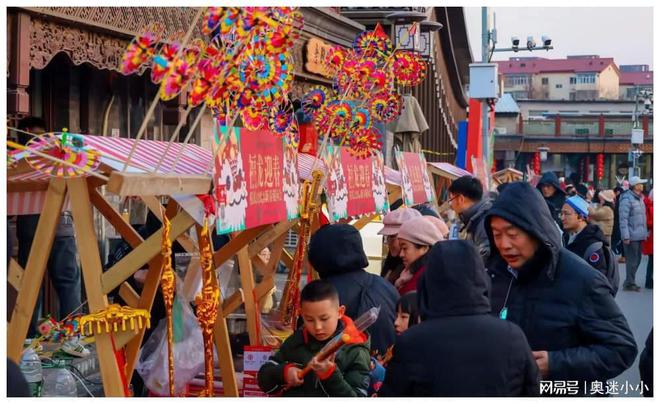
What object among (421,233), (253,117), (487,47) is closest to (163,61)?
(253,117)

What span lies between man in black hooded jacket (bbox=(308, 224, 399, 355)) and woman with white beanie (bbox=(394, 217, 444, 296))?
72cm

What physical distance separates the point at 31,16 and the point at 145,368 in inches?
119

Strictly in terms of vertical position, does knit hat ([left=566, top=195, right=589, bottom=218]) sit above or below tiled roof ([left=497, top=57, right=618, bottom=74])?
below

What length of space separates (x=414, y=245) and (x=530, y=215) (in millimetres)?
1926

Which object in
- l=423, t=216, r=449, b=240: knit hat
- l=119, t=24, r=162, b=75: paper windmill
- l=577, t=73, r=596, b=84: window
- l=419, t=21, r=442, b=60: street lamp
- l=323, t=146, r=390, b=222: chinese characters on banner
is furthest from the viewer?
l=577, t=73, r=596, b=84: window

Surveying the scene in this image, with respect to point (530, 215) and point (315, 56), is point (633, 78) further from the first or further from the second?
point (530, 215)

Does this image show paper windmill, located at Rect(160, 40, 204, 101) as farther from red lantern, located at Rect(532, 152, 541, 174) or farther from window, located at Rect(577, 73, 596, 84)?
window, located at Rect(577, 73, 596, 84)

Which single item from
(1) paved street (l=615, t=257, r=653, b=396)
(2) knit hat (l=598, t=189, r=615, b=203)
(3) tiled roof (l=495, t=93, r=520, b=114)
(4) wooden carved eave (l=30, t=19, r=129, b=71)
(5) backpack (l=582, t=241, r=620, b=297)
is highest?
(3) tiled roof (l=495, t=93, r=520, b=114)

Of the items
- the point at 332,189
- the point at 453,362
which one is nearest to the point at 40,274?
the point at 453,362

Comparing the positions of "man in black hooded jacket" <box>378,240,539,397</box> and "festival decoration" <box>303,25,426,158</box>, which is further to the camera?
"festival decoration" <box>303,25,426,158</box>

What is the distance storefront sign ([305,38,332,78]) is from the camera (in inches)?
556

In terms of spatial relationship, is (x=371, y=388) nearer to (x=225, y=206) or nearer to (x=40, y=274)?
(x=225, y=206)

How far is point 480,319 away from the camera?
11.7ft

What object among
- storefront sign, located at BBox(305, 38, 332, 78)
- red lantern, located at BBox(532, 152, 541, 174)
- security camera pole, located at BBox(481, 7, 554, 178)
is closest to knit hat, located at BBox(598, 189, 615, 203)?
security camera pole, located at BBox(481, 7, 554, 178)
